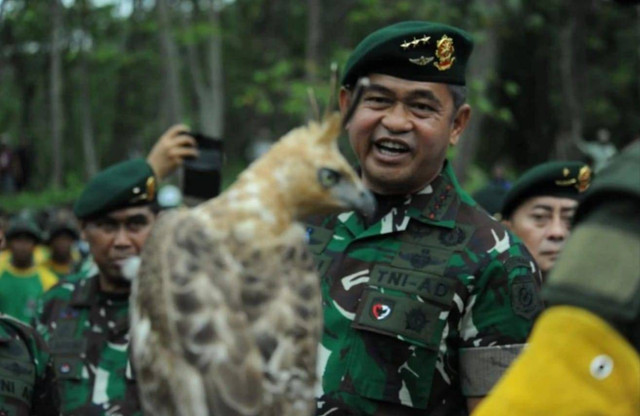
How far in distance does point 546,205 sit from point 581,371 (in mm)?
3783

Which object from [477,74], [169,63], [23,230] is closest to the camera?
[23,230]

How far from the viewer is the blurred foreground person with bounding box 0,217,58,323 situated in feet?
35.4

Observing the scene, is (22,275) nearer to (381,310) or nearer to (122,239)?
(122,239)

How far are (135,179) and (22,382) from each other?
2.10 meters

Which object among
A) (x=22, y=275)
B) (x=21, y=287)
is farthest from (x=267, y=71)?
(x=21, y=287)

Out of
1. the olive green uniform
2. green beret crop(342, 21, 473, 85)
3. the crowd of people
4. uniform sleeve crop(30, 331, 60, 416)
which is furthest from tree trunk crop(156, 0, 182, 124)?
green beret crop(342, 21, 473, 85)

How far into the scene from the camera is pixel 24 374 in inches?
164

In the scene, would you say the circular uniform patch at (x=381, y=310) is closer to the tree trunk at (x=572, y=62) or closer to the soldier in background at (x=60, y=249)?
the soldier in background at (x=60, y=249)

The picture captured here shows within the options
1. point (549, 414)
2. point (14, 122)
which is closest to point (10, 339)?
point (549, 414)

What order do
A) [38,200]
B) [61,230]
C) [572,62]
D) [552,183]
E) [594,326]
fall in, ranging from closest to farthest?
[594,326] → [552,183] → [61,230] → [572,62] → [38,200]

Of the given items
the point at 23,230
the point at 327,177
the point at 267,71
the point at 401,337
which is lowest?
the point at 23,230

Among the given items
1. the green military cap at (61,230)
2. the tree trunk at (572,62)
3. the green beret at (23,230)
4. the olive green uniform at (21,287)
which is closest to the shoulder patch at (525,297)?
the olive green uniform at (21,287)

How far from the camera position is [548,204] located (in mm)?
5781

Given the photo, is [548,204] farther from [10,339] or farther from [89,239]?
[10,339]
